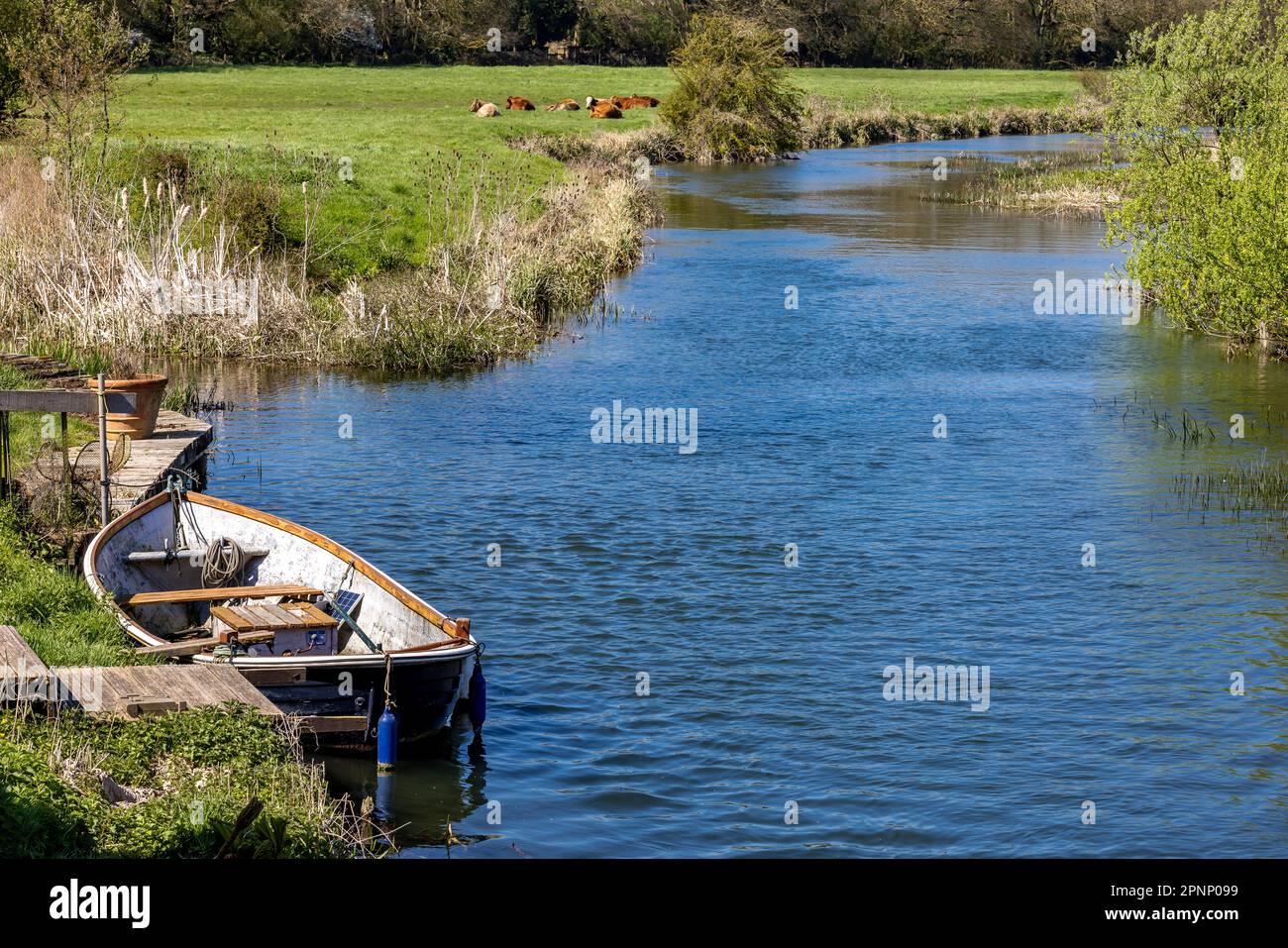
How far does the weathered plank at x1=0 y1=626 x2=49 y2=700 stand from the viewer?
13398 millimetres

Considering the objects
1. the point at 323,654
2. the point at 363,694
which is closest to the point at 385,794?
the point at 363,694

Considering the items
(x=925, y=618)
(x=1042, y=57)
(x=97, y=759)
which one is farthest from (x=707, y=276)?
(x=1042, y=57)

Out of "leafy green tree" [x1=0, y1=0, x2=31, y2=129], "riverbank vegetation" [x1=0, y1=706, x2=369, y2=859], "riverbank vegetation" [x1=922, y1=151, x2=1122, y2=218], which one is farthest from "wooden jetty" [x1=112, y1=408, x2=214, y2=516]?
"riverbank vegetation" [x1=922, y1=151, x2=1122, y2=218]

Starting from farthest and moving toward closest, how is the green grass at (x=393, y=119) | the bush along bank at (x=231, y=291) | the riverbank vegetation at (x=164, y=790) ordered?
1. the green grass at (x=393, y=119)
2. the bush along bank at (x=231, y=291)
3. the riverbank vegetation at (x=164, y=790)

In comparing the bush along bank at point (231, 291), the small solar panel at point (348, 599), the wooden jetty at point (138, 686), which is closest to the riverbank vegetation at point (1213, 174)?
the bush along bank at point (231, 291)

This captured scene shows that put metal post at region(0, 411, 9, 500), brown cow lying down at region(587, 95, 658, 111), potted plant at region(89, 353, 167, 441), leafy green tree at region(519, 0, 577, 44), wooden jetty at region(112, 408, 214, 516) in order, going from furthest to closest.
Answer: leafy green tree at region(519, 0, 577, 44) → brown cow lying down at region(587, 95, 658, 111) → potted plant at region(89, 353, 167, 441) → wooden jetty at region(112, 408, 214, 516) → metal post at region(0, 411, 9, 500)

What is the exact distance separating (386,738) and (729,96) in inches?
2762

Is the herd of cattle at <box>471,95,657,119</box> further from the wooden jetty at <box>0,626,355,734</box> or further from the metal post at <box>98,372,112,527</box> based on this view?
the wooden jetty at <box>0,626,355,734</box>

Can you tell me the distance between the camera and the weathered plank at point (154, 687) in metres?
13.8

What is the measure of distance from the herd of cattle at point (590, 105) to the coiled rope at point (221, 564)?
64240 millimetres

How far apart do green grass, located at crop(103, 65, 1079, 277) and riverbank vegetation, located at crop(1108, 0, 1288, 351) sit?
52.9 ft

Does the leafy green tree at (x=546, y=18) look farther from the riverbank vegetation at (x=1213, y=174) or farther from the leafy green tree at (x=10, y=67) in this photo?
the riverbank vegetation at (x=1213, y=174)

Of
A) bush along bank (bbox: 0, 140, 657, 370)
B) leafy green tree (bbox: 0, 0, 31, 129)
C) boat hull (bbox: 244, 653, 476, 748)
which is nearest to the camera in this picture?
boat hull (bbox: 244, 653, 476, 748)

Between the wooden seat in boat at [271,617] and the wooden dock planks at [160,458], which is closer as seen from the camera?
the wooden seat in boat at [271,617]
